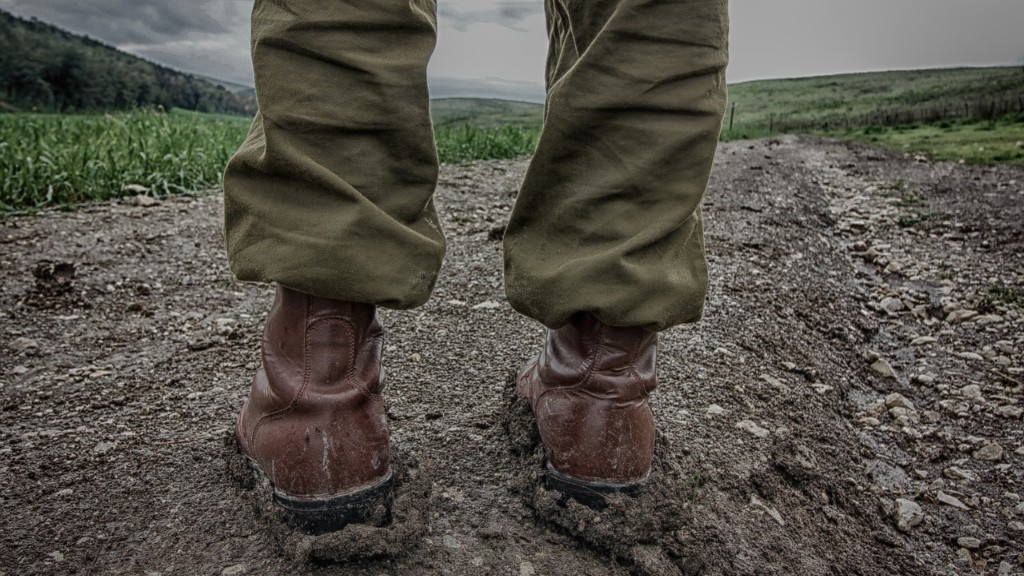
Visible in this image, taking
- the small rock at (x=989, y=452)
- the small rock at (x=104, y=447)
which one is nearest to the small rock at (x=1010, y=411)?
the small rock at (x=989, y=452)

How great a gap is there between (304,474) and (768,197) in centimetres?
441

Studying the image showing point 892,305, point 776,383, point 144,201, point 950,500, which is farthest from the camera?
point 144,201

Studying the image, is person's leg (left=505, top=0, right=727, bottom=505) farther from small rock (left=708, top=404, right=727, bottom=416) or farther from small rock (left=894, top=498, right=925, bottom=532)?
small rock (left=894, top=498, right=925, bottom=532)

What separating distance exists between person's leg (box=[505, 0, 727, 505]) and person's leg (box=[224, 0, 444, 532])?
0.21 metres

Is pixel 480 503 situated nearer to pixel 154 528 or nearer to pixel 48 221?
pixel 154 528

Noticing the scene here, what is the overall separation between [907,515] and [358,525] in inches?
47.6

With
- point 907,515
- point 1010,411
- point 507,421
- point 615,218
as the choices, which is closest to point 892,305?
point 1010,411

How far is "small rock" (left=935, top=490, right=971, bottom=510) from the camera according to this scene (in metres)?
1.67

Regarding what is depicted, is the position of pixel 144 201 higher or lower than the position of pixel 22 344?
higher

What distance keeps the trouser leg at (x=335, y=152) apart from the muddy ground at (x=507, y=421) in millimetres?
421

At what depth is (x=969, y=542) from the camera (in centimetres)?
153

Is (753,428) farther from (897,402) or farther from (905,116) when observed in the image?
(905,116)

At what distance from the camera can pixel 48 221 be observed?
3.50 m

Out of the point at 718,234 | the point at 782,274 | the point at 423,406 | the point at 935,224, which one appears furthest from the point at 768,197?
the point at 423,406
